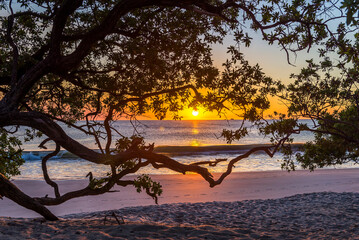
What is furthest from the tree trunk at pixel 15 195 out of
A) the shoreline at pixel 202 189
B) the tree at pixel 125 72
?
the shoreline at pixel 202 189

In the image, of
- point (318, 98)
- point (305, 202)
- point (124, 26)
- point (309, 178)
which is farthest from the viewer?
point (309, 178)

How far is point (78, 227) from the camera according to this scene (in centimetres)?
713

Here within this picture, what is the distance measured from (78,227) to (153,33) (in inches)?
177

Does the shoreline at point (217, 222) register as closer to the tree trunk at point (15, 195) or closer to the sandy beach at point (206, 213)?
the sandy beach at point (206, 213)

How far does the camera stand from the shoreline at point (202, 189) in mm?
12406

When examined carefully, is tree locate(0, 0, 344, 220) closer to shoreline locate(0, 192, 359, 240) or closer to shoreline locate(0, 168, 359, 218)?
shoreline locate(0, 192, 359, 240)

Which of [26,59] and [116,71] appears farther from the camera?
[116,71]

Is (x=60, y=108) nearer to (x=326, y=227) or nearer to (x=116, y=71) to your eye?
(x=116, y=71)

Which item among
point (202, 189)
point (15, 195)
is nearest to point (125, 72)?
point (15, 195)

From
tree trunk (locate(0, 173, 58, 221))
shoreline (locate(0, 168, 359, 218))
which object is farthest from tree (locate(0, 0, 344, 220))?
shoreline (locate(0, 168, 359, 218))

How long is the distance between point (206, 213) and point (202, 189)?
4.97 m

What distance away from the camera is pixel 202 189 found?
50.6ft

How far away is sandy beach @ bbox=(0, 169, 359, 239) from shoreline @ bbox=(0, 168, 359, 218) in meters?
0.03

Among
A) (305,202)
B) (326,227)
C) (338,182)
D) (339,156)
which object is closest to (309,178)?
(338,182)
